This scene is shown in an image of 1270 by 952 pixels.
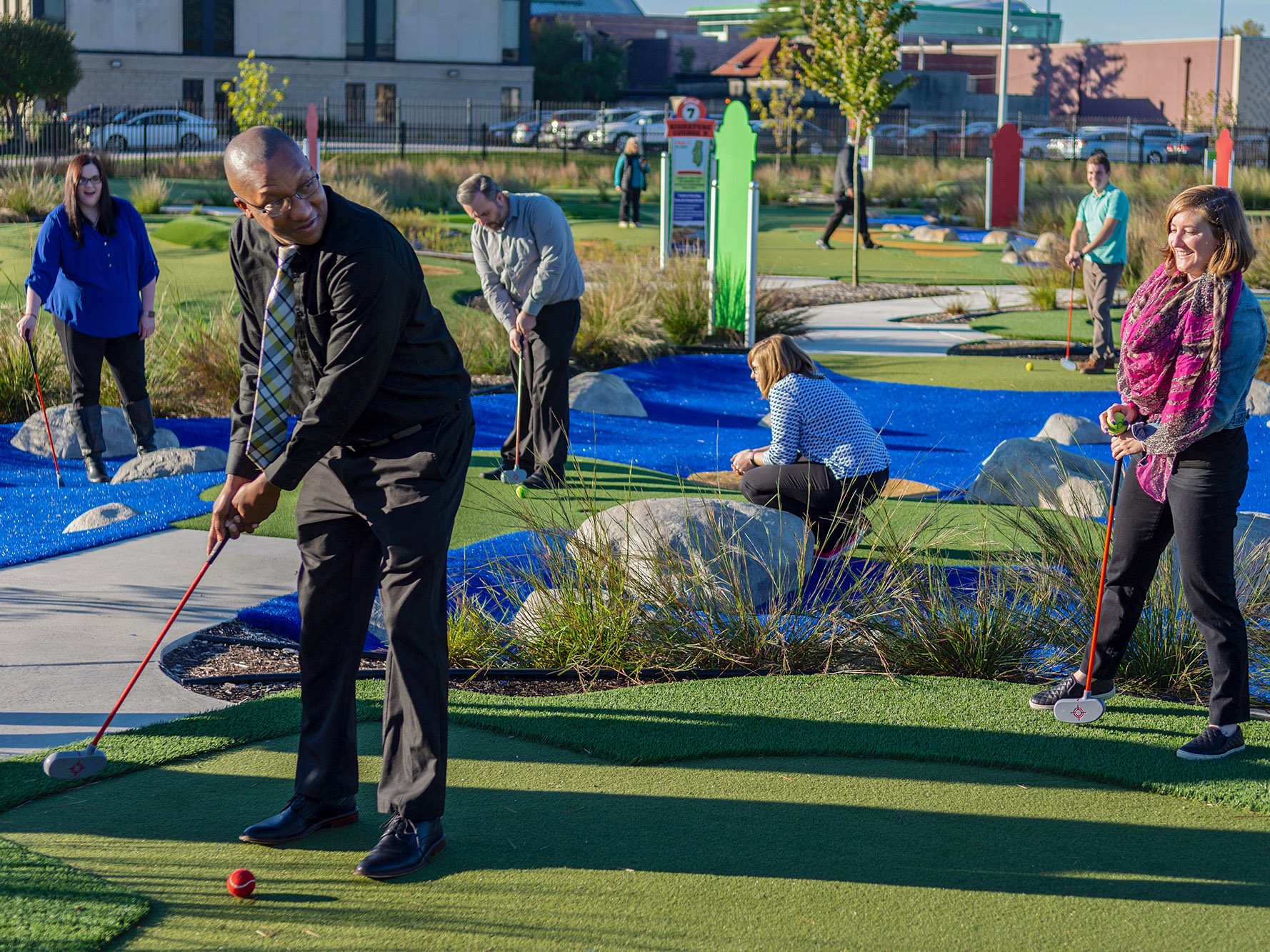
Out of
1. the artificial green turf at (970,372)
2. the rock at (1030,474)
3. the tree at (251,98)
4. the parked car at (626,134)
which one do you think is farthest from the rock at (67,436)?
the parked car at (626,134)

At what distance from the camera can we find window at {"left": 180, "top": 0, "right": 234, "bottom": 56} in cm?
5303

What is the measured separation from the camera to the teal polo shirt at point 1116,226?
11.0m

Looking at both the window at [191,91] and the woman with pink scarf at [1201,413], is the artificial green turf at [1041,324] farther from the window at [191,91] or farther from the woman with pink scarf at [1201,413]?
the window at [191,91]

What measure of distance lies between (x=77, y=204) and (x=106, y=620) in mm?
3109

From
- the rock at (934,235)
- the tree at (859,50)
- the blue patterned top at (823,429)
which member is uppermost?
the tree at (859,50)

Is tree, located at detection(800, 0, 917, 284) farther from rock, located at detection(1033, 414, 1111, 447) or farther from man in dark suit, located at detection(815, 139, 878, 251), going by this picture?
rock, located at detection(1033, 414, 1111, 447)

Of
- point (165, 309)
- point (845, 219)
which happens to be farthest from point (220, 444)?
point (845, 219)

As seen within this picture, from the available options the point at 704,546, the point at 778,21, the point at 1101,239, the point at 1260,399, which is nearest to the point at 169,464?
the point at 704,546

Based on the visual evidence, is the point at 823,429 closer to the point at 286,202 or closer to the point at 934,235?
the point at 286,202

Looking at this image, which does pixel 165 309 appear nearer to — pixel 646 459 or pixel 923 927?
pixel 646 459

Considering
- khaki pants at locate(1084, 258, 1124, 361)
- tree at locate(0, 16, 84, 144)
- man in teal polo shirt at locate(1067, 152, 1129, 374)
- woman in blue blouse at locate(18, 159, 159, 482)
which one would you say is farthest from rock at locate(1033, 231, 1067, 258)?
tree at locate(0, 16, 84, 144)

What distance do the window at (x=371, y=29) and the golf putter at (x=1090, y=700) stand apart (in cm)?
5546

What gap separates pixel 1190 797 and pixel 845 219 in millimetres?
24604

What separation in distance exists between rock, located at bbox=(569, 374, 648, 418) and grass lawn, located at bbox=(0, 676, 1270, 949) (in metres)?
5.97
